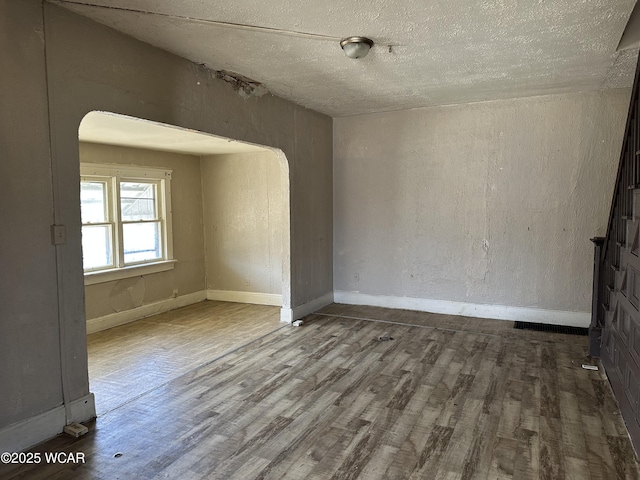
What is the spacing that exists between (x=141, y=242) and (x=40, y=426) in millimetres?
3795

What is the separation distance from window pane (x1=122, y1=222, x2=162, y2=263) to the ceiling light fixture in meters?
4.01

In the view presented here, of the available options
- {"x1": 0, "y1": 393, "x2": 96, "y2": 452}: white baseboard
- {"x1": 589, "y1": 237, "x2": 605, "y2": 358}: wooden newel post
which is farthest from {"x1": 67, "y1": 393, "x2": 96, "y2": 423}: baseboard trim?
{"x1": 589, "y1": 237, "x2": 605, "y2": 358}: wooden newel post

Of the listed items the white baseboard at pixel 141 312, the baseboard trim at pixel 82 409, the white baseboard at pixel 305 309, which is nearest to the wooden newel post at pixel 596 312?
the white baseboard at pixel 305 309

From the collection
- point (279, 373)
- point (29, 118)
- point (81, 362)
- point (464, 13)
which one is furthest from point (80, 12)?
point (279, 373)

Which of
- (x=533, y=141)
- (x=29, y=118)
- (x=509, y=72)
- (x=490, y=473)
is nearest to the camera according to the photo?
(x=490, y=473)

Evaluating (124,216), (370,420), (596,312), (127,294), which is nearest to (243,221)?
(124,216)

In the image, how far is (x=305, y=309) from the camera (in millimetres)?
5543

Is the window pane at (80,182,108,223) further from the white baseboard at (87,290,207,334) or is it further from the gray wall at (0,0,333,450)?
the gray wall at (0,0,333,450)

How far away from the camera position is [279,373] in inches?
146

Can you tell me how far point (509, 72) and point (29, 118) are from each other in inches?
152

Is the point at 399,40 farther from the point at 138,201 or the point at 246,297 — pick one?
Answer: the point at 246,297

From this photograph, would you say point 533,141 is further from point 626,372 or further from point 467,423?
point 467,423

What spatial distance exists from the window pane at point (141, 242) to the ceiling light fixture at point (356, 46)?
4013 mm

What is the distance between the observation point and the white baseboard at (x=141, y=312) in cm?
525
